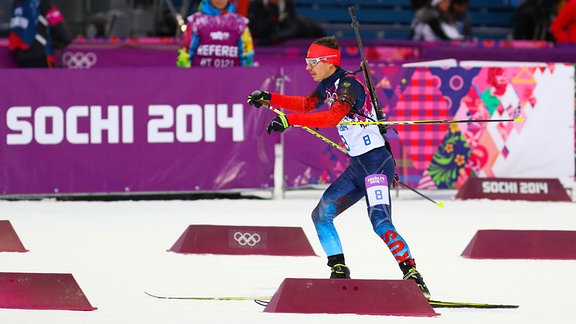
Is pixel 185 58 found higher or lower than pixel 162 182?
higher

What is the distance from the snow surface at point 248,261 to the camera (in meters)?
8.56

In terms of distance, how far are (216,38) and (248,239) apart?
16.2 feet

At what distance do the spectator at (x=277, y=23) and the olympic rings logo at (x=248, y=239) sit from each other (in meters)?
9.09

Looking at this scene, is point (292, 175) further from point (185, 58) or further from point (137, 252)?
point (137, 252)

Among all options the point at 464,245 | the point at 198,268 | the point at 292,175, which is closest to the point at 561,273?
the point at 464,245

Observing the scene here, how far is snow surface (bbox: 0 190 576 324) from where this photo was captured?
8.56 metres

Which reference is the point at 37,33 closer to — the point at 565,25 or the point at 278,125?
the point at 565,25

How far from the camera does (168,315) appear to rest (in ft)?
27.7

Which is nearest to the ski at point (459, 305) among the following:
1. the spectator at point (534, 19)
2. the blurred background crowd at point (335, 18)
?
the blurred background crowd at point (335, 18)

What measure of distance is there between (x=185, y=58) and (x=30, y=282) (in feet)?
26.7

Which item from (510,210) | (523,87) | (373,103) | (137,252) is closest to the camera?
(373,103)

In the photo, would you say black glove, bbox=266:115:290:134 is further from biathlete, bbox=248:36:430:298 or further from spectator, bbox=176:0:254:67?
spectator, bbox=176:0:254:67

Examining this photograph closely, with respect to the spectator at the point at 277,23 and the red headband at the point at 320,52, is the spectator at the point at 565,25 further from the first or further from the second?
the red headband at the point at 320,52

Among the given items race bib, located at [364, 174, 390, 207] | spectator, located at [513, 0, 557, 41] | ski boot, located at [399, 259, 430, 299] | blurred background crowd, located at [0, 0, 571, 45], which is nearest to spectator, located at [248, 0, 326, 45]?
blurred background crowd, located at [0, 0, 571, 45]
